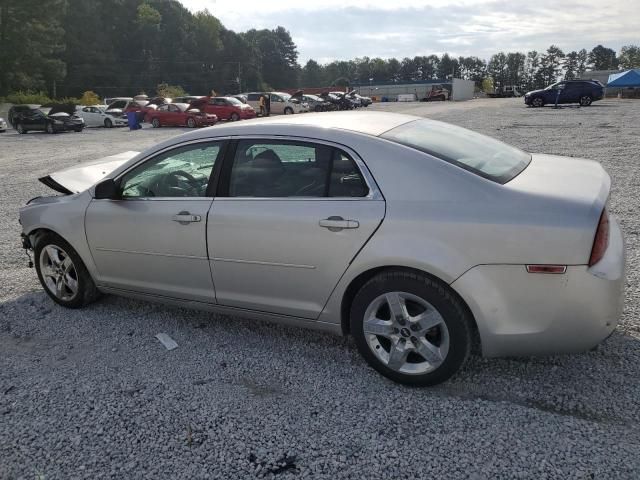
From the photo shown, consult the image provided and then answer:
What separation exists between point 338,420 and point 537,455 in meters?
1.00

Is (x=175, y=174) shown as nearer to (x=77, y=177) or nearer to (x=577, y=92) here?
(x=77, y=177)

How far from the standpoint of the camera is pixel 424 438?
8.65 ft

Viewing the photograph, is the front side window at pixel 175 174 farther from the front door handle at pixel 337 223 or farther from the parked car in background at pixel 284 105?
the parked car in background at pixel 284 105

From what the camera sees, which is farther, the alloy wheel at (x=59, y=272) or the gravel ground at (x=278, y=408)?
the alloy wheel at (x=59, y=272)

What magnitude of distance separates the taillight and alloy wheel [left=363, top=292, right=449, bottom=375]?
837 mm

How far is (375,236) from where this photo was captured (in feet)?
9.64

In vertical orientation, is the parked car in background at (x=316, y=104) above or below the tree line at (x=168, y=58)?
below

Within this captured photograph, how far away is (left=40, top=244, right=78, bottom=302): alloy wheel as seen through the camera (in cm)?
436

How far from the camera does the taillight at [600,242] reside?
2.61 m

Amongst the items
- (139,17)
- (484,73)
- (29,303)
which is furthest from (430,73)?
(29,303)

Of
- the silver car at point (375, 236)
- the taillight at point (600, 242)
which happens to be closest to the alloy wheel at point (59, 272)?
the silver car at point (375, 236)

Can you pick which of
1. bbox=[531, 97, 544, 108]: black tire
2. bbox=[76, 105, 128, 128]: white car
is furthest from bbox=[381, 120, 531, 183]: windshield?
bbox=[531, 97, 544, 108]: black tire

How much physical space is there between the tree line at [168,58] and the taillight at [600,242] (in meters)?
72.4

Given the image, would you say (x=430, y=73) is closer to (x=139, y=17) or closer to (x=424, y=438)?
(x=139, y=17)
